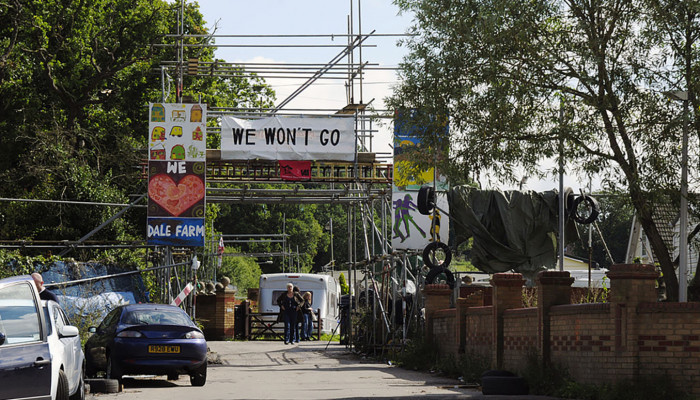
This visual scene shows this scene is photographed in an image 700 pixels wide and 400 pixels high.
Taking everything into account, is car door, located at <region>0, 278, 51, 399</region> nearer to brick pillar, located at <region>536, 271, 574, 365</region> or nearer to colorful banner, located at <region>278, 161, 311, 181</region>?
brick pillar, located at <region>536, 271, 574, 365</region>

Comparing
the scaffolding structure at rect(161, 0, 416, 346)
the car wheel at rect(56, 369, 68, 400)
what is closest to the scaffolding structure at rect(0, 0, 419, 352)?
the scaffolding structure at rect(161, 0, 416, 346)

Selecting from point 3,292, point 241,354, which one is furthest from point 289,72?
point 3,292

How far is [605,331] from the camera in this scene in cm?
1322

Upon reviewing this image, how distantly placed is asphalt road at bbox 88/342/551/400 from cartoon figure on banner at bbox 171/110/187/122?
596 centimetres

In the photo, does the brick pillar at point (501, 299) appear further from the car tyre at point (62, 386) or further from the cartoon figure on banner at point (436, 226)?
the car tyre at point (62, 386)

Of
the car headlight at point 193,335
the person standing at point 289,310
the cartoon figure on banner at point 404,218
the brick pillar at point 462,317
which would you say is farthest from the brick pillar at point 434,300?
the person standing at point 289,310

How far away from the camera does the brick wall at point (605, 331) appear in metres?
12.3

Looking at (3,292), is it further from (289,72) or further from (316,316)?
(316,316)

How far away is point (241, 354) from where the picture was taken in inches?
1057

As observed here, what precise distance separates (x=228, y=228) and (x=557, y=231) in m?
66.2

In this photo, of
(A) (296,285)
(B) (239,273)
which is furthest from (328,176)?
(B) (239,273)

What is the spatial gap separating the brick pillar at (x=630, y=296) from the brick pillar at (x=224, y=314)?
2360 cm

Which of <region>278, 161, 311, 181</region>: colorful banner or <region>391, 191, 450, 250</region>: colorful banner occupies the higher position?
<region>278, 161, 311, 181</region>: colorful banner

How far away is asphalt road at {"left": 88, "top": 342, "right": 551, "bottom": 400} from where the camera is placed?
14.4 metres
